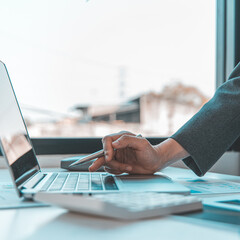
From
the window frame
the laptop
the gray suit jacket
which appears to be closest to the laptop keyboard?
the laptop

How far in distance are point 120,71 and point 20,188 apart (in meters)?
2.53

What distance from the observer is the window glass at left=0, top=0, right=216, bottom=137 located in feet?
4.92

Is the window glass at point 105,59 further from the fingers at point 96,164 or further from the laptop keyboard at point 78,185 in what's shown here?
the laptop keyboard at point 78,185

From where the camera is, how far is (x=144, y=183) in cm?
68

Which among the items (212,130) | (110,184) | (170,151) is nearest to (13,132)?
(110,184)

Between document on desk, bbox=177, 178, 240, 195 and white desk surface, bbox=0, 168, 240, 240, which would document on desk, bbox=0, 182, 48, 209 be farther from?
document on desk, bbox=177, 178, 240, 195

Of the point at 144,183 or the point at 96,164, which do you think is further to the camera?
the point at 96,164

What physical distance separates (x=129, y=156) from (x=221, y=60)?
0.97 meters

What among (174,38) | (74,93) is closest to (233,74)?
(174,38)

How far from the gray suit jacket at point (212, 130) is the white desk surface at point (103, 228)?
0.41 meters

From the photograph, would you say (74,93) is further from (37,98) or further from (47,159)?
(47,159)

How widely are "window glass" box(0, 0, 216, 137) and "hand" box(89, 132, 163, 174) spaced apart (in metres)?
0.64

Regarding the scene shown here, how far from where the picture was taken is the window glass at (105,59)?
4.92 ft

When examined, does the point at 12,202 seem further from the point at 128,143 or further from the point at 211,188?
the point at 211,188
